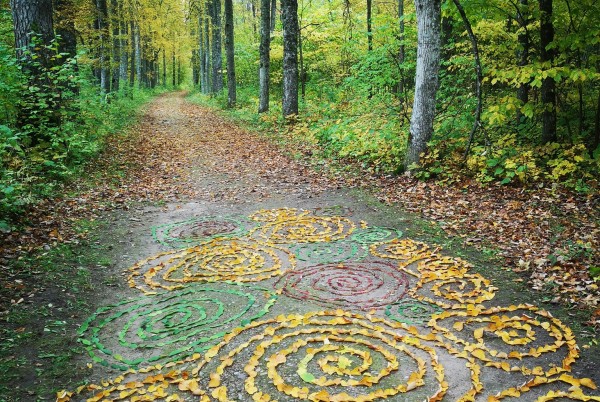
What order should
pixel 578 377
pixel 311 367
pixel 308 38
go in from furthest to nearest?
1. pixel 308 38
2. pixel 311 367
3. pixel 578 377

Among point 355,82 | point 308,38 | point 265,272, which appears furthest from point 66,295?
point 308,38

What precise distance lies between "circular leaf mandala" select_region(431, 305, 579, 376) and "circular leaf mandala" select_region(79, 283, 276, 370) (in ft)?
6.16

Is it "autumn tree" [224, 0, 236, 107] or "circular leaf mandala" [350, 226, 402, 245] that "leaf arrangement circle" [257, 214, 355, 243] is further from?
"autumn tree" [224, 0, 236, 107]

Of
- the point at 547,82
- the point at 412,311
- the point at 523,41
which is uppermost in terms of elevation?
the point at 523,41

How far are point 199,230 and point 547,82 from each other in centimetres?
684

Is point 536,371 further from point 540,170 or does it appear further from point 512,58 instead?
point 512,58

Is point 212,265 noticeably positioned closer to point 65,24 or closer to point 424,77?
point 424,77

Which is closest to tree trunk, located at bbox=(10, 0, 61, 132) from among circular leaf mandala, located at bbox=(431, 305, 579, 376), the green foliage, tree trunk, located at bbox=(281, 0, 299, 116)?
the green foliage

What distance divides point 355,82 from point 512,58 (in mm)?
5029

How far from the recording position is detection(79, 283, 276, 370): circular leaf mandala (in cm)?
373

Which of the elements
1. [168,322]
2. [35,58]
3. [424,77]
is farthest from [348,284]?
[35,58]

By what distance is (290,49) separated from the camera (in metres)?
15.0

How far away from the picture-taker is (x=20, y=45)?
902 cm

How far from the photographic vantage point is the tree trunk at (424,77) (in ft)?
26.0
